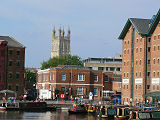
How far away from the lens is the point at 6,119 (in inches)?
2719

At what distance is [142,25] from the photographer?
9712 centimetres

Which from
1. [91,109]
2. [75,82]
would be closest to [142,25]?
[91,109]

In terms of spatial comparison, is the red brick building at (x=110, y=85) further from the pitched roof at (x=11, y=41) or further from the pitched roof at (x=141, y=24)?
the pitched roof at (x=141, y=24)

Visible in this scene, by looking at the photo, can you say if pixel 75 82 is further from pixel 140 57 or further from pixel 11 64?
pixel 140 57

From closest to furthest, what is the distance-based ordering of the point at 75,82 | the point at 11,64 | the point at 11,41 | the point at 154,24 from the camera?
the point at 154,24 < the point at 11,64 < the point at 75,82 < the point at 11,41

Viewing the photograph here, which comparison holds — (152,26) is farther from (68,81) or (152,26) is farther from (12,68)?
(12,68)

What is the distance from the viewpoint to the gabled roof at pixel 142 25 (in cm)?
9081

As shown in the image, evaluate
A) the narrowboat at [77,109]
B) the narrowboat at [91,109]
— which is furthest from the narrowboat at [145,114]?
the narrowboat at [77,109]

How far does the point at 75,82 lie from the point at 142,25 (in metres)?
26.7

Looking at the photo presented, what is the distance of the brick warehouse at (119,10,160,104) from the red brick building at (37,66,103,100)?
14835mm

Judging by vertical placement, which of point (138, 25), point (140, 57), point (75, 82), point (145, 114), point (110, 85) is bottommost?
point (145, 114)

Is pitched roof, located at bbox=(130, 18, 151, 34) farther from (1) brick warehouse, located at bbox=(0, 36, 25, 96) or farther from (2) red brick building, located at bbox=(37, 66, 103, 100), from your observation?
(1) brick warehouse, located at bbox=(0, 36, 25, 96)

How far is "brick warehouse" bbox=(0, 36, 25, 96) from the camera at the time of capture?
110750 millimetres

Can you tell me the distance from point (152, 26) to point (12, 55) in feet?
129
